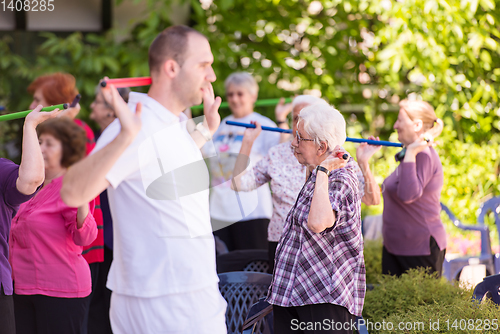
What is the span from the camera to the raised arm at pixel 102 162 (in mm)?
1182

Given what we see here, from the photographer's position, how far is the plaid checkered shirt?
1.84 m

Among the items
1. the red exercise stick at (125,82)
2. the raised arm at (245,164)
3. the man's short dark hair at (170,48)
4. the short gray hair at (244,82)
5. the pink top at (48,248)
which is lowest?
the pink top at (48,248)

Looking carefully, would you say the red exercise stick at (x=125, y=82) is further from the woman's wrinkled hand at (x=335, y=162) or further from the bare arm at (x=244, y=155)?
the bare arm at (x=244, y=155)

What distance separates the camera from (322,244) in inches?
73.4

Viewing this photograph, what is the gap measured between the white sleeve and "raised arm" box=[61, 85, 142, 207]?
26mm

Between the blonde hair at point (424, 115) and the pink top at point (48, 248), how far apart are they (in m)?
1.82

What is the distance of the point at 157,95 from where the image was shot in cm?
152

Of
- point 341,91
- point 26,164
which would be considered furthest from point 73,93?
point 341,91

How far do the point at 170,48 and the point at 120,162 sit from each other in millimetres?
415

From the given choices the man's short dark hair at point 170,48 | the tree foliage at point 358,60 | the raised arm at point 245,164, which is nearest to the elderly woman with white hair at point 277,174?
the raised arm at point 245,164

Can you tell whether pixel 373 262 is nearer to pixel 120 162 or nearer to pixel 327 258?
pixel 327 258

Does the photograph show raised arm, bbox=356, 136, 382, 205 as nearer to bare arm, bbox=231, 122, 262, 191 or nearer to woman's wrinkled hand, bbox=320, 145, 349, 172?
bare arm, bbox=231, 122, 262, 191

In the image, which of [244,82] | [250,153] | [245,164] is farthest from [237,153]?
[244,82]

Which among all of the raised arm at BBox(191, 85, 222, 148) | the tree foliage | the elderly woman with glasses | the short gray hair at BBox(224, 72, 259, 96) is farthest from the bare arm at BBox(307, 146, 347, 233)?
the tree foliage
